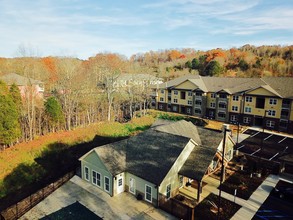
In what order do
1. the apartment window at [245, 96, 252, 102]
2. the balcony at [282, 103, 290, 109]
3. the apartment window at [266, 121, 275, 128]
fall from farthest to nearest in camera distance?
the apartment window at [245, 96, 252, 102] < the apartment window at [266, 121, 275, 128] < the balcony at [282, 103, 290, 109]

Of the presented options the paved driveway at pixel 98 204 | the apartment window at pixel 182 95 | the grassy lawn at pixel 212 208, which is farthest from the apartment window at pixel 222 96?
the paved driveway at pixel 98 204

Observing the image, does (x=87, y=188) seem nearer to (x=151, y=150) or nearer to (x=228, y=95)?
(x=151, y=150)

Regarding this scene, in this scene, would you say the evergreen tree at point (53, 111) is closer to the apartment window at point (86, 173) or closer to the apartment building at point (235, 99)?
the apartment window at point (86, 173)

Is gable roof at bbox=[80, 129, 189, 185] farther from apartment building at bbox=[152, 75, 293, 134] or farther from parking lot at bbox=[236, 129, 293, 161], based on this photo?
apartment building at bbox=[152, 75, 293, 134]

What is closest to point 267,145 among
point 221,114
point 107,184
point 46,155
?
point 221,114

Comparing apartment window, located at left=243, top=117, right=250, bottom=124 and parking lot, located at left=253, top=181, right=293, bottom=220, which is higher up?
apartment window, located at left=243, top=117, right=250, bottom=124

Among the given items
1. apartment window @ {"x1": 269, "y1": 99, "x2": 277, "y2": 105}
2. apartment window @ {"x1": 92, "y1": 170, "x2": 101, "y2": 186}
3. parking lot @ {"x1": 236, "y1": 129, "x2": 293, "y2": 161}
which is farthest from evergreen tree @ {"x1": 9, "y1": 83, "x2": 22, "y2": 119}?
Result: apartment window @ {"x1": 269, "y1": 99, "x2": 277, "y2": 105}

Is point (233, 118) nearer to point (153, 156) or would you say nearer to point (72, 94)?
point (153, 156)
